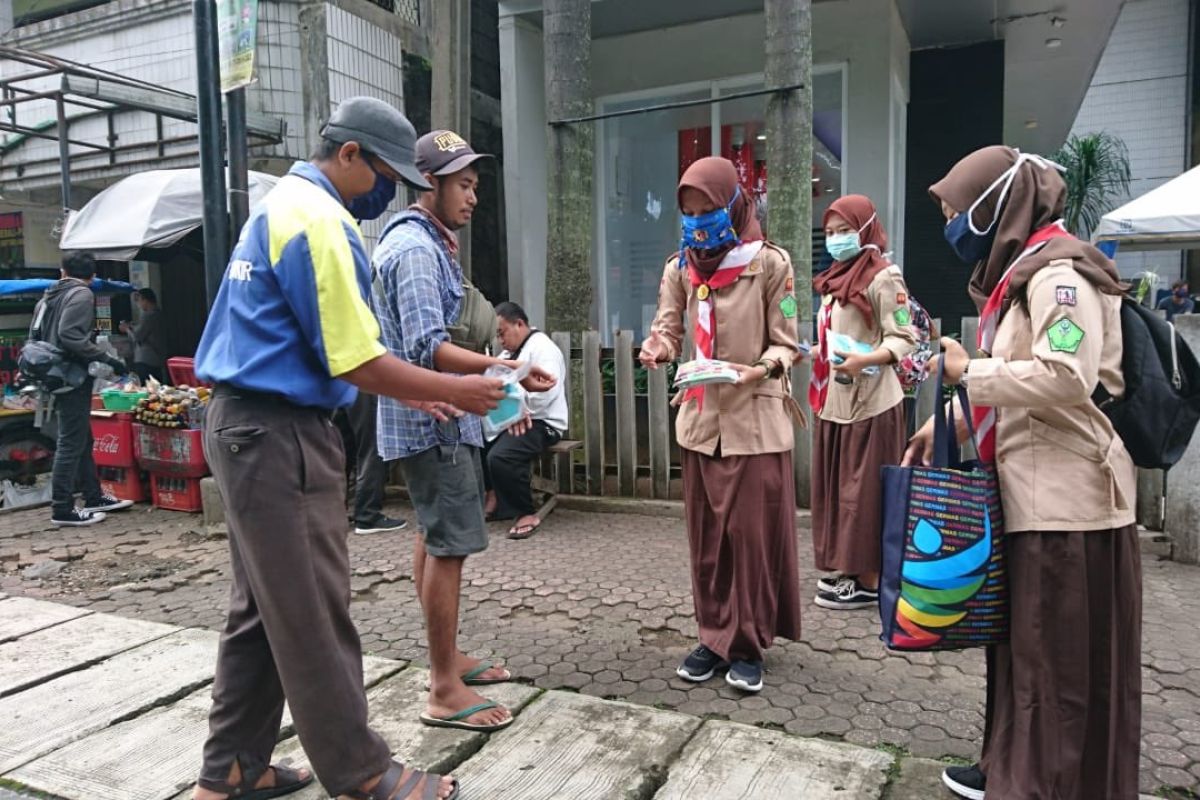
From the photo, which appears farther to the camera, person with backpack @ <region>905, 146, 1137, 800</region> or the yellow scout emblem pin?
the yellow scout emblem pin

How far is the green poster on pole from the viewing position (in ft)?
14.9

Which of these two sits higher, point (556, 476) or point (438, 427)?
point (438, 427)

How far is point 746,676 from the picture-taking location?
329 centimetres

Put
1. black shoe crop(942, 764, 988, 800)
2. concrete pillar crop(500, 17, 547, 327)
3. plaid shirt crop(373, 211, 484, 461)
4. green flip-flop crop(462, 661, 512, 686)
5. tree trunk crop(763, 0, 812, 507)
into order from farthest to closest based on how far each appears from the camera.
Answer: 1. concrete pillar crop(500, 17, 547, 327)
2. tree trunk crop(763, 0, 812, 507)
3. green flip-flop crop(462, 661, 512, 686)
4. plaid shirt crop(373, 211, 484, 461)
5. black shoe crop(942, 764, 988, 800)

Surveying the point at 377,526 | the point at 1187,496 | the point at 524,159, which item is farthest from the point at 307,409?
the point at 524,159

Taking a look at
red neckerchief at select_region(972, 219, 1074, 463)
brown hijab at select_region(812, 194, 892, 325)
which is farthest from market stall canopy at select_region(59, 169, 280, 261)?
red neckerchief at select_region(972, 219, 1074, 463)

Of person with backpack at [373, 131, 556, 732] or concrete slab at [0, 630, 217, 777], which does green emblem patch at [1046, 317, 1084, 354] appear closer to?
person with backpack at [373, 131, 556, 732]

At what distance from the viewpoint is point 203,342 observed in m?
2.37

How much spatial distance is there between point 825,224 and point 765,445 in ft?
5.03

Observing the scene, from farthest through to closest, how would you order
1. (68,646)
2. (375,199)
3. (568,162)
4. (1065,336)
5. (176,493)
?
1. (176,493)
2. (568,162)
3. (68,646)
4. (375,199)
5. (1065,336)

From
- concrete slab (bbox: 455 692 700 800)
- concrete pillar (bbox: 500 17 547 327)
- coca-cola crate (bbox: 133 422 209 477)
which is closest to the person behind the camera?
concrete slab (bbox: 455 692 700 800)

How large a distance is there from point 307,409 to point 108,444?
5.85 m

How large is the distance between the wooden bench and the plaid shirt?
10.3 ft

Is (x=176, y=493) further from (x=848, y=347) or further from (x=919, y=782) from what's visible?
(x=919, y=782)
